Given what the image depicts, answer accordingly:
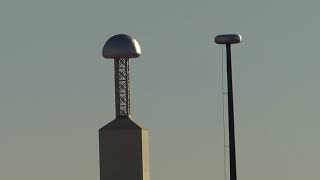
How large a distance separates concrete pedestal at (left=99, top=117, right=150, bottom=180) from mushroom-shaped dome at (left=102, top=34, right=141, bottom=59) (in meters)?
6.09

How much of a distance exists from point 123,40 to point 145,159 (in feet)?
37.0

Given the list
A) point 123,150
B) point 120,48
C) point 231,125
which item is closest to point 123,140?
point 123,150

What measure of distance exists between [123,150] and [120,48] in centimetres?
955

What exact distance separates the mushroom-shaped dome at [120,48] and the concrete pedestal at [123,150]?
6.09m

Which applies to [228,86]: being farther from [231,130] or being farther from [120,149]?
[120,149]

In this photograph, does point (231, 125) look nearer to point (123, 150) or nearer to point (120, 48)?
point (120, 48)

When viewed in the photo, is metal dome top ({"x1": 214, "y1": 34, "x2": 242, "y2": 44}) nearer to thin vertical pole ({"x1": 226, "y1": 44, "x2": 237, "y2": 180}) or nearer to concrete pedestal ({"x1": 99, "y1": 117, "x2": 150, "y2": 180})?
thin vertical pole ({"x1": 226, "y1": 44, "x2": 237, "y2": 180})

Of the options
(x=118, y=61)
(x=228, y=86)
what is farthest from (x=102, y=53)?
(x=228, y=86)

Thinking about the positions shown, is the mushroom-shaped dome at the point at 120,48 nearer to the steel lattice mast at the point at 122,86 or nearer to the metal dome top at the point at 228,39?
the steel lattice mast at the point at 122,86

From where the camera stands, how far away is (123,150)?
17025 centimetres

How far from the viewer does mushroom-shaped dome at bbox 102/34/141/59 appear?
553 feet

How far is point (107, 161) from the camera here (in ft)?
559

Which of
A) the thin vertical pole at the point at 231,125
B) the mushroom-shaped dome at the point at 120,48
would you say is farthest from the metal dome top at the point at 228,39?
the mushroom-shaped dome at the point at 120,48

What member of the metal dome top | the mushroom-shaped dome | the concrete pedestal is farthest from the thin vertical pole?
the concrete pedestal
